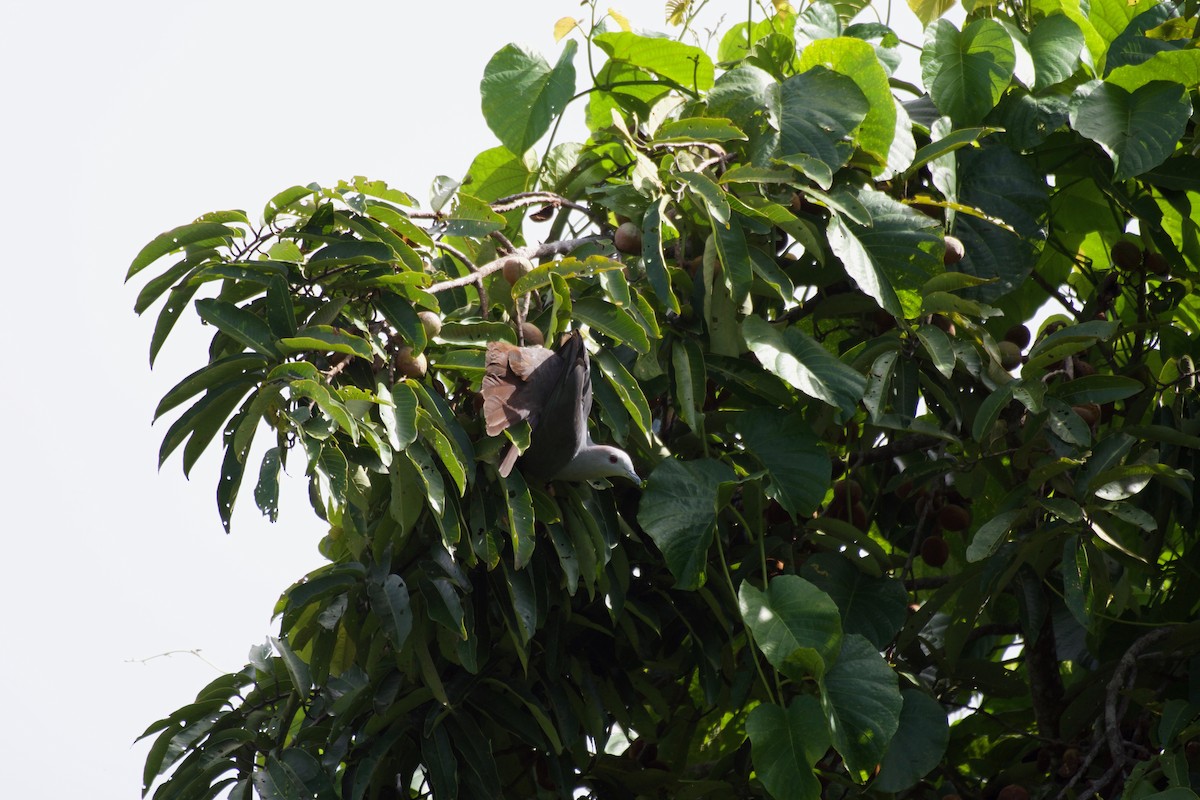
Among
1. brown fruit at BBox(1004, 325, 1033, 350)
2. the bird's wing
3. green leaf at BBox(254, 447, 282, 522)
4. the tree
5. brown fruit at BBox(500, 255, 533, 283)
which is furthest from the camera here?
brown fruit at BBox(1004, 325, 1033, 350)

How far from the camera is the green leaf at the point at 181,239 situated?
1.45 meters

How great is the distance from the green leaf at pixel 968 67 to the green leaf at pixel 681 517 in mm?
734

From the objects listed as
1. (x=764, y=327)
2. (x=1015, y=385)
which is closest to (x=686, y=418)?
(x=764, y=327)

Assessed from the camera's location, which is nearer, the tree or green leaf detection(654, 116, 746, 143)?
the tree

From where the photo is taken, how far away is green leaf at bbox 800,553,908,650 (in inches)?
71.2

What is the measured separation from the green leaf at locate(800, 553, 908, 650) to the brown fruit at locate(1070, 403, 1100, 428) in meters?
0.36

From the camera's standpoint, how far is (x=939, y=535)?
6.91 ft

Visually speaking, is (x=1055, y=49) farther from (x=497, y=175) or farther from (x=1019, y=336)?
(x=497, y=175)

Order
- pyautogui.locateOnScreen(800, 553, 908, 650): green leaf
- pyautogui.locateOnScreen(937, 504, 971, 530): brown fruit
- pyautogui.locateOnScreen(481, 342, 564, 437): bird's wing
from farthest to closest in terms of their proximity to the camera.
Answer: pyautogui.locateOnScreen(937, 504, 971, 530): brown fruit < pyautogui.locateOnScreen(800, 553, 908, 650): green leaf < pyautogui.locateOnScreen(481, 342, 564, 437): bird's wing

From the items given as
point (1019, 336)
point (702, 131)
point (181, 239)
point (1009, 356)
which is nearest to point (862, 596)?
Result: point (1009, 356)

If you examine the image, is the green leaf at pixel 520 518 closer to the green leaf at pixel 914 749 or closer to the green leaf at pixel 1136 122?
the green leaf at pixel 914 749

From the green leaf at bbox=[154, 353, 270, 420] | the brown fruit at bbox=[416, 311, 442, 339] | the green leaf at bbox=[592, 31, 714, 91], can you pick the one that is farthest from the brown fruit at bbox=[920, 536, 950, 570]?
the green leaf at bbox=[154, 353, 270, 420]

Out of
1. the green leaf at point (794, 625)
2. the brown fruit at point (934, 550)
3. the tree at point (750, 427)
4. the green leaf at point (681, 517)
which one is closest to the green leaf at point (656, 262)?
the tree at point (750, 427)

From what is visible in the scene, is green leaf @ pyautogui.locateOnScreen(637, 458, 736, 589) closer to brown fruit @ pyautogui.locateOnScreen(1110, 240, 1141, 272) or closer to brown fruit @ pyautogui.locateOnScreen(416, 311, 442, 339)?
brown fruit @ pyautogui.locateOnScreen(416, 311, 442, 339)
